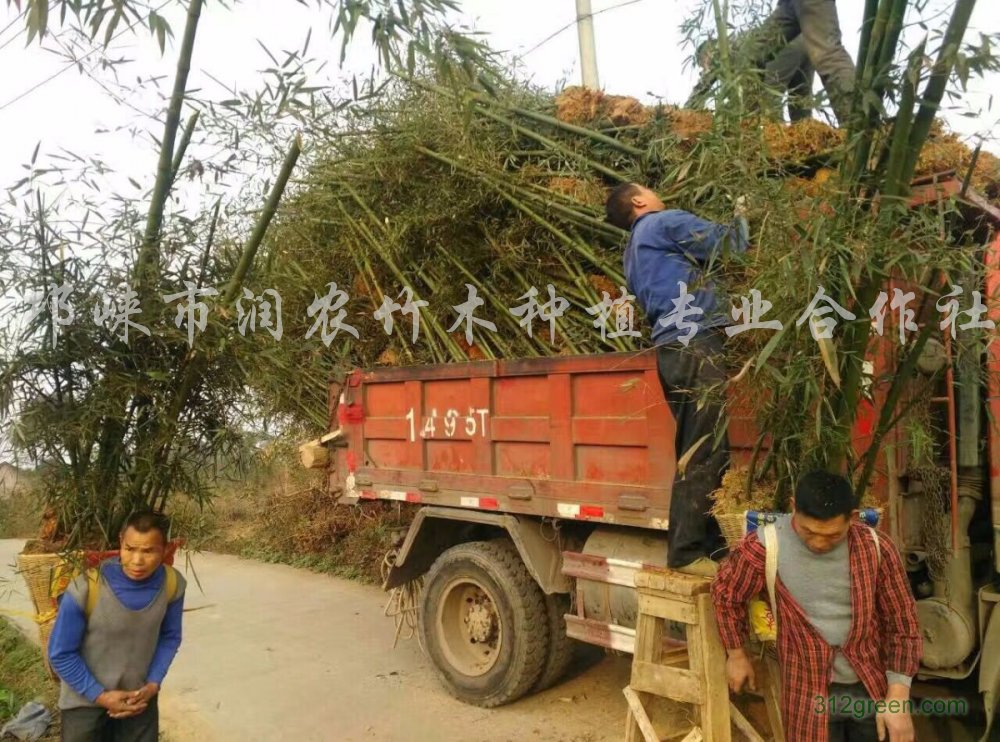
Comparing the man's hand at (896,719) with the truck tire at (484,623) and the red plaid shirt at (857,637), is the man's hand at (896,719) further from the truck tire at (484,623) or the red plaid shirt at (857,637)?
the truck tire at (484,623)

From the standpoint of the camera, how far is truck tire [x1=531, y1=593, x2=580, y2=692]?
13.7ft

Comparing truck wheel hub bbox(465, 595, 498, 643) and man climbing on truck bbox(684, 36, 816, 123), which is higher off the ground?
man climbing on truck bbox(684, 36, 816, 123)

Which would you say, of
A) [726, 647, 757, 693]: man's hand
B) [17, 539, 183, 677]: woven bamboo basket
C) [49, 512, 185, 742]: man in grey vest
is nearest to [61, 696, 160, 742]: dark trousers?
[49, 512, 185, 742]: man in grey vest

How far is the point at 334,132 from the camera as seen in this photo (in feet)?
15.6

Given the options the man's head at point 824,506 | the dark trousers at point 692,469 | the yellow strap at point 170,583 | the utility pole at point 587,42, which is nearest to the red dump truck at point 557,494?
the dark trousers at point 692,469

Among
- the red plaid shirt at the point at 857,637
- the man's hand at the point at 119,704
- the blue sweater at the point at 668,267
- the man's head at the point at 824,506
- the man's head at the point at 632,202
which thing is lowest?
the man's hand at the point at 119,704

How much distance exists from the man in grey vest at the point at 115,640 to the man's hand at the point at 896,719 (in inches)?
85.4

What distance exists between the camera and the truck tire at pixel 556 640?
4176 millimetres

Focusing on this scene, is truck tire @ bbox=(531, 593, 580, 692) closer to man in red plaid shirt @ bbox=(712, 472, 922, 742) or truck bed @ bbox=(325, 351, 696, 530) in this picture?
truck bed @ bbox=(325, 351, 696, 530)

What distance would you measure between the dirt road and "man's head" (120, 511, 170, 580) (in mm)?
1532

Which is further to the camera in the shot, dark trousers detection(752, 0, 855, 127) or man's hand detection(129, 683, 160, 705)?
dark trousers detection(752, 0, 855, 127)

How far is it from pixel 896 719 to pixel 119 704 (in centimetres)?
225

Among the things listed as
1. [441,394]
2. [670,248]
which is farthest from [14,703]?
[670,248]

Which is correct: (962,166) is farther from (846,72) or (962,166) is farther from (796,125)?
(846,72)
